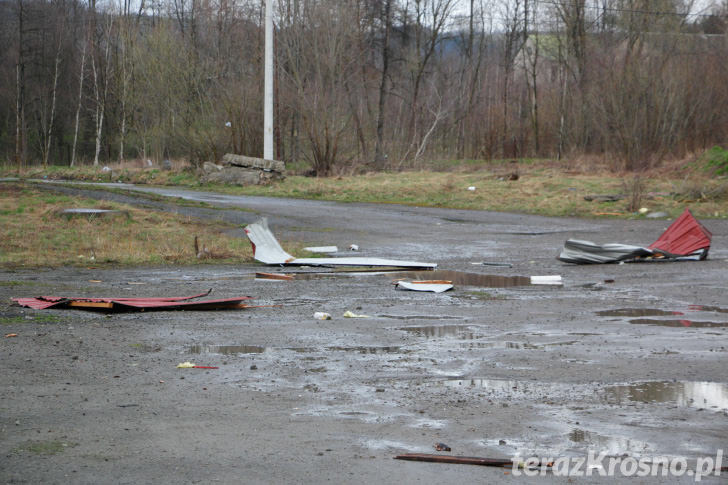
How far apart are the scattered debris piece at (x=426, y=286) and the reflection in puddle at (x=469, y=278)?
2.16 ft

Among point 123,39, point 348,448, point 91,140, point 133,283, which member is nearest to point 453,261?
point 133,283

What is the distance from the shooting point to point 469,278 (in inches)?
453

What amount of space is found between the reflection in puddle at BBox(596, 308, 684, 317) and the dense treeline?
1964cm

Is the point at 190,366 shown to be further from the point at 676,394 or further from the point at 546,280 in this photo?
the point at 546,280

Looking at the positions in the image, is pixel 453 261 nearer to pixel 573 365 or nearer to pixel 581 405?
pixel 573 365

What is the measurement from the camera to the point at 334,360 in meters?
6.37

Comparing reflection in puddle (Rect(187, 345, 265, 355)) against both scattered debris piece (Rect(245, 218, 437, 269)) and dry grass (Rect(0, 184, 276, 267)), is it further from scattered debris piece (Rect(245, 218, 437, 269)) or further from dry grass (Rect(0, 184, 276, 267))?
dry grass (Rect(0, 184, 276, 267))

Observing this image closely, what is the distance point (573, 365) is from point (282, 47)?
34.6m

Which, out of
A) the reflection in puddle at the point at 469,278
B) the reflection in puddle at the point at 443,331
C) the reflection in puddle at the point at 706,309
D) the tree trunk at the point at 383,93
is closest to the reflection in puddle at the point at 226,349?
the reflection in puddle at the point at 443,331

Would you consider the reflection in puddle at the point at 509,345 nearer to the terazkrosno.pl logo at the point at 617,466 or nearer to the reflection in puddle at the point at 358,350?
the reflection in puddle at the point at 358,350

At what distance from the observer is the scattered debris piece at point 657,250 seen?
12836 millimetres

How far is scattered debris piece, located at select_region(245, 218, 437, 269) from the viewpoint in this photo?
1256 centimetres

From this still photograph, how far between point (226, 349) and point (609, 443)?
3501 millimetres

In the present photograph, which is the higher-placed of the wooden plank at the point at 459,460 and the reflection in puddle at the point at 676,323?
the wooden plank at the point at 459,460
